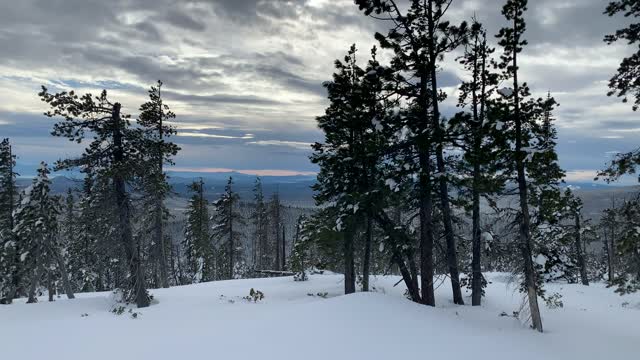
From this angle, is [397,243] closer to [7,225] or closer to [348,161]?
[348,161]

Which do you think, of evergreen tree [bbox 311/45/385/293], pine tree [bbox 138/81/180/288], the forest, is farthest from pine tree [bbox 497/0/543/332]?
pine tree [bbox 138/81/180/288]

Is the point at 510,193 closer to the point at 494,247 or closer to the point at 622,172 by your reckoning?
the point at 622,172

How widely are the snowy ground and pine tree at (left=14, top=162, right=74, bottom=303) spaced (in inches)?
437

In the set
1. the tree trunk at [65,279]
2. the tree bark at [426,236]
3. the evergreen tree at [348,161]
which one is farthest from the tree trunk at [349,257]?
the tree trunk at [65,279]

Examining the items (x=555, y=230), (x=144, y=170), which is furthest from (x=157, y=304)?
(x=555, y=230)

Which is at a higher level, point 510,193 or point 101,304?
point 510,193

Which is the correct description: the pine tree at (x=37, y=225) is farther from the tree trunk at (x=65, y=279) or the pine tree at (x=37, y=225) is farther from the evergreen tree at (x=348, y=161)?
the evergreen tree at (x=348, y=161)

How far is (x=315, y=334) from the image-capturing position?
1145 cm

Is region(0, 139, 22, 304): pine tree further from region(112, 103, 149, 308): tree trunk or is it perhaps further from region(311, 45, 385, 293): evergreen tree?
region(311, 45, 385, 293): evergreen tree

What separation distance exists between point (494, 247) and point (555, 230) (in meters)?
16.2

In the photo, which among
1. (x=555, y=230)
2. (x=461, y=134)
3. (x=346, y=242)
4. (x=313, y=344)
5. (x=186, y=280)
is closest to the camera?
(x=313, y=344)

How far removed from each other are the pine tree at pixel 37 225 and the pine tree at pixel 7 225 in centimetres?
246

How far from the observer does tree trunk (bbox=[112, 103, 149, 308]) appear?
18.7 metres

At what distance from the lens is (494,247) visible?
65.2ft
